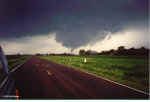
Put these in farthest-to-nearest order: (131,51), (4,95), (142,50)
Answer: (131,51) → (142,50) → (4,95)

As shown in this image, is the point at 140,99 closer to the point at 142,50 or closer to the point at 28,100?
the point at 28,100

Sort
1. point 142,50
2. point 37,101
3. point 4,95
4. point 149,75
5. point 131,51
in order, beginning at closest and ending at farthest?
point 37,101, point 4,95, point 149,75, point 142,50, point 131,51

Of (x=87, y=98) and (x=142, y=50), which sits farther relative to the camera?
(x=142, y=50)

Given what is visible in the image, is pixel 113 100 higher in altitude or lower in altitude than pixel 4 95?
lower

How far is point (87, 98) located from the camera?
15.7ft

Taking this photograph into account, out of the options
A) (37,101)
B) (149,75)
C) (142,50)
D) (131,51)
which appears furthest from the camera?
(131,51)

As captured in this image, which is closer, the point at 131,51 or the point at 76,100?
the point at 76,100

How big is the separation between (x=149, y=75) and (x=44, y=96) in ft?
34.1

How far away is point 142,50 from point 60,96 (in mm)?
60442

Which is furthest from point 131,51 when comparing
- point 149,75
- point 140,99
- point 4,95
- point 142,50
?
point 4,95

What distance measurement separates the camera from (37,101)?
462cm

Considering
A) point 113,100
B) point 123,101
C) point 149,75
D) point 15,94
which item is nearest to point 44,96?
point 15,94

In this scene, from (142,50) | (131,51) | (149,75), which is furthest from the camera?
(131,51)

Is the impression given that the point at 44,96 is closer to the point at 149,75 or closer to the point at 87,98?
the point at 87,98
